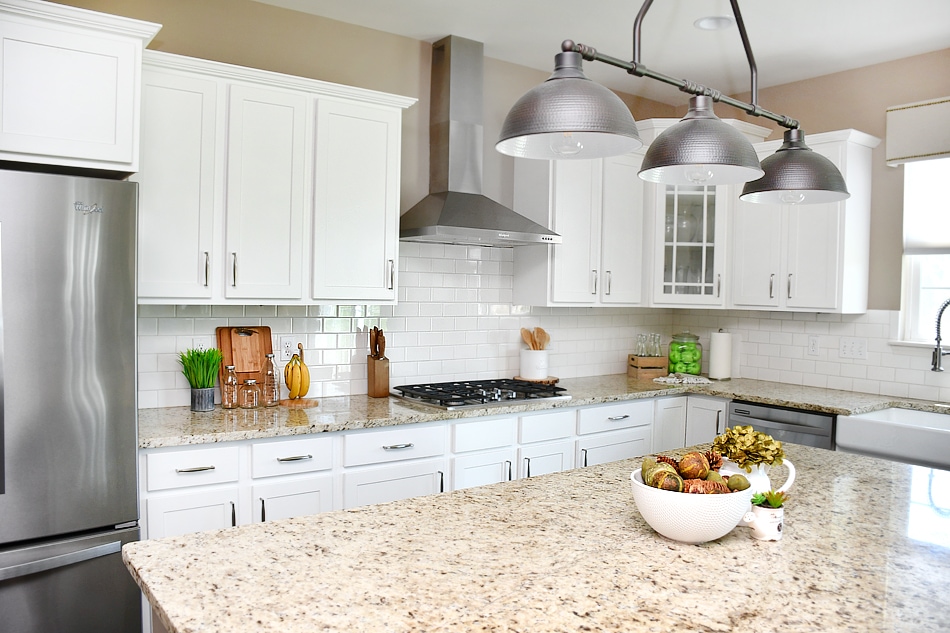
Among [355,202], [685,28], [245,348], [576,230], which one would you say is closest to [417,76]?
[355,202]

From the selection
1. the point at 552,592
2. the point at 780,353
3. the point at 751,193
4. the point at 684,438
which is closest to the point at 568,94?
the point at 751,193

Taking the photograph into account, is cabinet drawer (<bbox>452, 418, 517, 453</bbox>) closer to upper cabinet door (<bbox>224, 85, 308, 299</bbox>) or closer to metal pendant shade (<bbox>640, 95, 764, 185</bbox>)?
upper cabinet door (<bbox>224, 85, 308, 299</bbox>)

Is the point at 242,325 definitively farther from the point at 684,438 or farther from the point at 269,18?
the point at 684,438

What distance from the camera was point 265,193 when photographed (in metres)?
3.13

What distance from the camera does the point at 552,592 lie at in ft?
4.40

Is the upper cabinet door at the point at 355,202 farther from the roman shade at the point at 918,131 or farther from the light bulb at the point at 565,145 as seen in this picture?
the roman shade at the point at 918,131

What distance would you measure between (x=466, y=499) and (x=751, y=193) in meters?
1.26

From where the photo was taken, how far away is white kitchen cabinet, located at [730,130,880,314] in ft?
13.3

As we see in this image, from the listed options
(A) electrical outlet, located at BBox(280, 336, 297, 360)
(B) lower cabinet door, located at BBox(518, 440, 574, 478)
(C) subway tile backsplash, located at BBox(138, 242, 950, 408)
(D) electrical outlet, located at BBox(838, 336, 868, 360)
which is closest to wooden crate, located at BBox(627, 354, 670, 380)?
(C) subway tile backsplash, located at BBox(138, 242, 950, 408)

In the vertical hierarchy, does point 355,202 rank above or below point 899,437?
above

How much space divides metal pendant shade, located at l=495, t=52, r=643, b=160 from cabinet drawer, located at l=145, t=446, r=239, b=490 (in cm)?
174

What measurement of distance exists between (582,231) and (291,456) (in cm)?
224

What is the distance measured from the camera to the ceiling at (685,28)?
3406 mm

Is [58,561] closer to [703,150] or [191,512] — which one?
[191,512]
